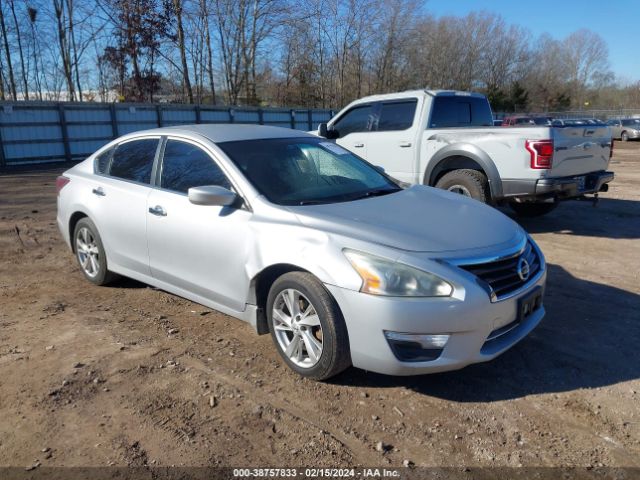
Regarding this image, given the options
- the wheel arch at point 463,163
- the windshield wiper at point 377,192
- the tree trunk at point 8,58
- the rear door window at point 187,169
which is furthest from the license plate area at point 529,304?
the tree trunk at point 8,58

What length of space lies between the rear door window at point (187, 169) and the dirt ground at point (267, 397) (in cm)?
115

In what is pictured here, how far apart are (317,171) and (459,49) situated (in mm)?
55838

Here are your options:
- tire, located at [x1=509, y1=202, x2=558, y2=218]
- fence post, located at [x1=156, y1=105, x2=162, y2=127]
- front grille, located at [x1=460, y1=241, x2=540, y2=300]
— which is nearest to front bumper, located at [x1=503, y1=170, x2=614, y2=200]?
tire, located at [x1=509, y1=202, x2=558, y2=218]

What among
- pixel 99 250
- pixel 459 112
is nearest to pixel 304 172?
pixel 99 250

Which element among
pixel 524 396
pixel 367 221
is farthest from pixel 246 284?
pixel 524 396

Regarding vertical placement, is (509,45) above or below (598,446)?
above

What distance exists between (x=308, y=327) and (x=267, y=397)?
486mm

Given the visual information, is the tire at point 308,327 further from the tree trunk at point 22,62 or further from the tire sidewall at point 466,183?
the tree trunk at point 22,62

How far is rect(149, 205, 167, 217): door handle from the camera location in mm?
4100

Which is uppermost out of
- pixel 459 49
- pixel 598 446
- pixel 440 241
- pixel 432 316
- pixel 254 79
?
pixel 459 49

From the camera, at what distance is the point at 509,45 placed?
6500cm

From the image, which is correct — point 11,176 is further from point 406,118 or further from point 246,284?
point 246,284

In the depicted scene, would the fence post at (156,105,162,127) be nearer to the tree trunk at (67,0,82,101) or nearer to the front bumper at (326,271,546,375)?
the tree trunk at (67,0,82,101)

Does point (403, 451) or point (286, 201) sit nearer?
point (403, 451)
